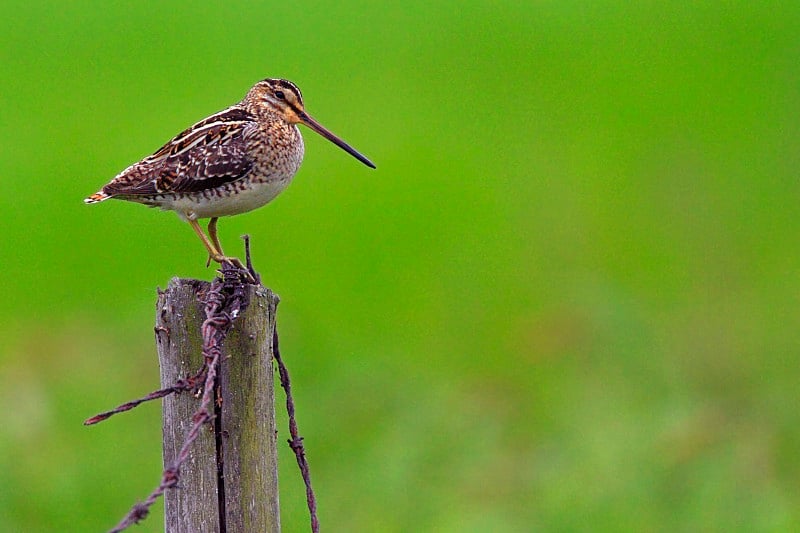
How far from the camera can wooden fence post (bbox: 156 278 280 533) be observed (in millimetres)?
4008

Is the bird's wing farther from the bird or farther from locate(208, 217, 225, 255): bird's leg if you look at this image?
locate(208, 217, 225, 255): bird's leg

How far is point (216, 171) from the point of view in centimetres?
595

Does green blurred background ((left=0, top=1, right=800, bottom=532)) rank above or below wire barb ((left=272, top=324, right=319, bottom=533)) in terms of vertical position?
above

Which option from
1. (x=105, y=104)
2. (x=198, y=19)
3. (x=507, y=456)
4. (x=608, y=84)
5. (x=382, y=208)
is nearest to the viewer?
(x=507, y=456)

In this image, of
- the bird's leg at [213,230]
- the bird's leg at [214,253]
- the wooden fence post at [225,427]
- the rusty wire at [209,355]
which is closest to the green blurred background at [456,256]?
the bird's leg at [213,230]

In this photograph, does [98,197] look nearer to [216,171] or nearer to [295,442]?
[216,171]

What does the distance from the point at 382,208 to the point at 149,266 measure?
2362 millimetres

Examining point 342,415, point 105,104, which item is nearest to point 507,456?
point 342,415

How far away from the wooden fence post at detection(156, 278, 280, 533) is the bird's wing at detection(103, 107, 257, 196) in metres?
1.90

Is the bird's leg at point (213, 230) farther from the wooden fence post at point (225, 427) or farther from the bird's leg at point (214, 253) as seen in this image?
the wooden fence post at point (225, 427)

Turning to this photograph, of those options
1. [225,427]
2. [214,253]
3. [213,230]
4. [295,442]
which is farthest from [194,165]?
[225,427]

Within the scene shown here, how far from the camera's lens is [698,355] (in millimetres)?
11305

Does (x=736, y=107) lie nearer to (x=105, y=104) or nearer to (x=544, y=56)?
(x=544, y=56)

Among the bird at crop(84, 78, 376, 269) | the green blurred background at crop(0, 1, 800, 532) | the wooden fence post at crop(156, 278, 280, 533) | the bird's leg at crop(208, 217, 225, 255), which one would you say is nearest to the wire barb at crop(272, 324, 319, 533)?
the wooden fence post at crop(156, 278, 280, 533)
